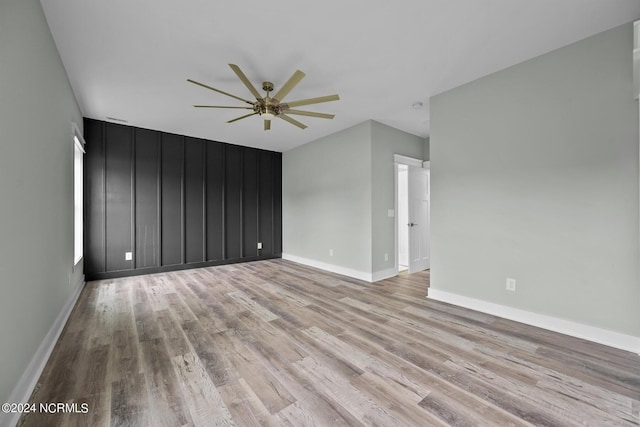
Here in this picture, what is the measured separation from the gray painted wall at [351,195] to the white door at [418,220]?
0.46 m

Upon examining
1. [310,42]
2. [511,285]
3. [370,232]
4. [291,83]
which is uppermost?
[310,42]

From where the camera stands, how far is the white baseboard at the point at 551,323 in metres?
2.15

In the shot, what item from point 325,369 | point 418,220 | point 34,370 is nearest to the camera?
point 34,370

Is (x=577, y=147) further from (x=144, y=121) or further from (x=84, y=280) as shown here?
(x=84, y=280)

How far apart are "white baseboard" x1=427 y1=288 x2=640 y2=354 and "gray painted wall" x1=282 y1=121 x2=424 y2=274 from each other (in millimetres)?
1450

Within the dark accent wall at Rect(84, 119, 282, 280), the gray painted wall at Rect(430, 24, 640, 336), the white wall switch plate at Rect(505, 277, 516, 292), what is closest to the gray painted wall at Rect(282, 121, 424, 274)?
the dark accent wall at Rect(84, 119, 282, 280)

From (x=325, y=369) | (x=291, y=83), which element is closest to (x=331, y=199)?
(x=291, y=83)

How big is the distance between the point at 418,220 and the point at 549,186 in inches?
104

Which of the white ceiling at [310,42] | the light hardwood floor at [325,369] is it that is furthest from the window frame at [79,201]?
the light hardwood floor at [325,369]

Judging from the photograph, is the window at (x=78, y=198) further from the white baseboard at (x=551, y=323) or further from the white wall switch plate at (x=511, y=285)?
the white wall switch plate at (x=511, y=285)

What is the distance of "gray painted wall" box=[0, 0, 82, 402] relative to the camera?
4.70ft

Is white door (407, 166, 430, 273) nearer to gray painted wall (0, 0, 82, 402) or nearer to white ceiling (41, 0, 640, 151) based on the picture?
white ceiling (41, 0, 640, 151)

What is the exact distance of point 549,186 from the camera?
8.27ft

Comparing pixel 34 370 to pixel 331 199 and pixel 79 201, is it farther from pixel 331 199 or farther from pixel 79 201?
pixel 331 199
